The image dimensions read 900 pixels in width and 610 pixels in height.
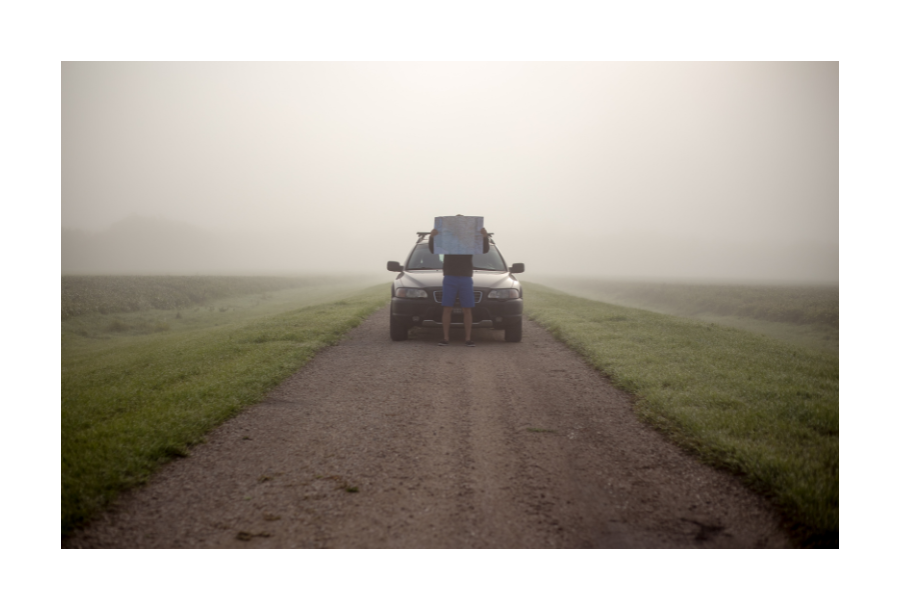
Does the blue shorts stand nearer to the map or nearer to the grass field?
the map

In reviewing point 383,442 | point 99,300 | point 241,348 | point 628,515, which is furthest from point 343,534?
point 99,300

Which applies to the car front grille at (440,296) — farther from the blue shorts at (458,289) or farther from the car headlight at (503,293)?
the blue shorts at (458,289)

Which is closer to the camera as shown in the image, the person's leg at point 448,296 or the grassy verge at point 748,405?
the grassy verge at point 748,405

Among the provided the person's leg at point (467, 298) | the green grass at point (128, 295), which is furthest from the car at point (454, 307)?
the green grass at point (128, 295)

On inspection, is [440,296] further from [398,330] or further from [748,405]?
[748,405]

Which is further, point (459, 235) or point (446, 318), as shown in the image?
point (446, 318)

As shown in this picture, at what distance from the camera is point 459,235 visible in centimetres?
839

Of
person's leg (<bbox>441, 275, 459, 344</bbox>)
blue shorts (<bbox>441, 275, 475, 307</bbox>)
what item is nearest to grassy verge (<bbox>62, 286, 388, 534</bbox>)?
person's leg (<bbox>441, 275, 459, 344</bbox>)

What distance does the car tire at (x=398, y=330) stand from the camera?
8992 mm

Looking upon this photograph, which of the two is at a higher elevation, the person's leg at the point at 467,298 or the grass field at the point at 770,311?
the person's leg at the point at 467,298

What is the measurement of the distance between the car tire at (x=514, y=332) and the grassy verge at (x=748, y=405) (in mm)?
1107

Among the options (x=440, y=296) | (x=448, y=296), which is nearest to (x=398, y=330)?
(x=440, y=296)

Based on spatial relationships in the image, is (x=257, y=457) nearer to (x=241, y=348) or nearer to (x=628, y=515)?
(x=628, y=515)

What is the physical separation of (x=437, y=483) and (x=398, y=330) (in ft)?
19.2
